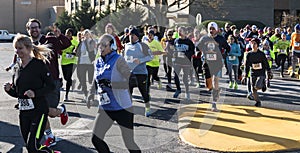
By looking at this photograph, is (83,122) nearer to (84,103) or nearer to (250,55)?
(84,103)

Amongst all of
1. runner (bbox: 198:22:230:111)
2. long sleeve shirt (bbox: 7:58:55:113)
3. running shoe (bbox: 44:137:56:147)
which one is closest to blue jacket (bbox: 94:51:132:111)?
long sleeve shirt (bbox: 7:58:55:113)

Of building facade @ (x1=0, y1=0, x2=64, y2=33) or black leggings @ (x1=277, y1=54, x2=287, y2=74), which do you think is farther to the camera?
building facade @ (x1=0, y1=0, x2=64, y2=33)

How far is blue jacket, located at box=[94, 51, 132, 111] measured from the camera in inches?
223

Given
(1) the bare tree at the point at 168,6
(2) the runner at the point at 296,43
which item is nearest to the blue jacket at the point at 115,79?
(2) the runner at the point at 296,43

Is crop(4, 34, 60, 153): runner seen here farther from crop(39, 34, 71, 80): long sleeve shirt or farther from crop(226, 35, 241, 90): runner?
crop(226, 35, 241, 90): runner

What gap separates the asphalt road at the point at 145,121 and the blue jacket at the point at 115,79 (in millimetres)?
1588

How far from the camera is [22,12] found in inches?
2581

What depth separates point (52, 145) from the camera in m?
7.27

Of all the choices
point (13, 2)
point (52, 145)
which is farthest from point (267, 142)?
point (13, 2)

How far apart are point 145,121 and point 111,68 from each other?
12.3 ft

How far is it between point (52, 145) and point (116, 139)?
1096mm

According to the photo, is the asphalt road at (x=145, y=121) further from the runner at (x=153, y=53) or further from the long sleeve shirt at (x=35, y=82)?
the long sleeve shirt at (x=35, y=82)

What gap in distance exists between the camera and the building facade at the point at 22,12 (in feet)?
211

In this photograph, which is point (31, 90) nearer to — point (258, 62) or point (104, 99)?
point (104, 99)
